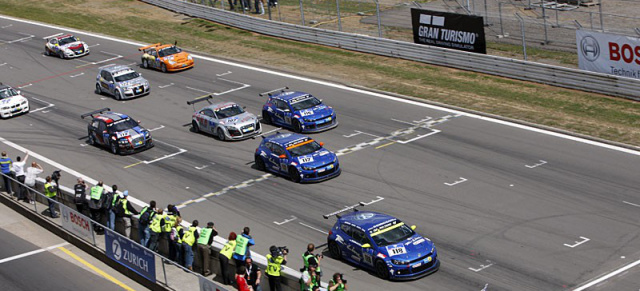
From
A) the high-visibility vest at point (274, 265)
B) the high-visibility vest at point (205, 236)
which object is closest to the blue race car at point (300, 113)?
the high-visibility vest at point (205, 236)

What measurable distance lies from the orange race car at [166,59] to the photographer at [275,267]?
99.6 feet

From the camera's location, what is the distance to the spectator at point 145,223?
2389 centimetres

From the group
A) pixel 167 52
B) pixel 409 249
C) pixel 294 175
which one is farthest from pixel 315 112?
pixel 167 52

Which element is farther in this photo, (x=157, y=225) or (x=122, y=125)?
(x=122, y=125)

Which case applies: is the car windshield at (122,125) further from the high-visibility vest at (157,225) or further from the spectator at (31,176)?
the high-visibility vest at (157,225)

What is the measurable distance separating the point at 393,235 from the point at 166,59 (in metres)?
29.2

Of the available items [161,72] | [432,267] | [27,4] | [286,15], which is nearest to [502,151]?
[432,267]

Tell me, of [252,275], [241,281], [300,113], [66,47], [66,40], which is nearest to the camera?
[241,281]

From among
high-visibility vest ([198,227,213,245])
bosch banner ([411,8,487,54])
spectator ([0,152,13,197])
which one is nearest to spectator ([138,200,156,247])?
high-visibility vest ([198,227,213,245])

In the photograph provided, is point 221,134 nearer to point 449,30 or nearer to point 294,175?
point 294,175

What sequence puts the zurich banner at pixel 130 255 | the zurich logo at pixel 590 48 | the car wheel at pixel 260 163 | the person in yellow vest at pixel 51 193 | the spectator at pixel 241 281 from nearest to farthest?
the spectator at pixel 241 281, the zurich banner at pixel 130 255, the person in yellow vest at pixel 51 193, the car wheel at pixel 260 163, the zurich logo at pixel 590 48

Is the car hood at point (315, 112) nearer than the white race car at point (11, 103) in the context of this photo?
Yes

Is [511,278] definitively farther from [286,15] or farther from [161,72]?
[286,15]

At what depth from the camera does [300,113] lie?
3688 centimetres
